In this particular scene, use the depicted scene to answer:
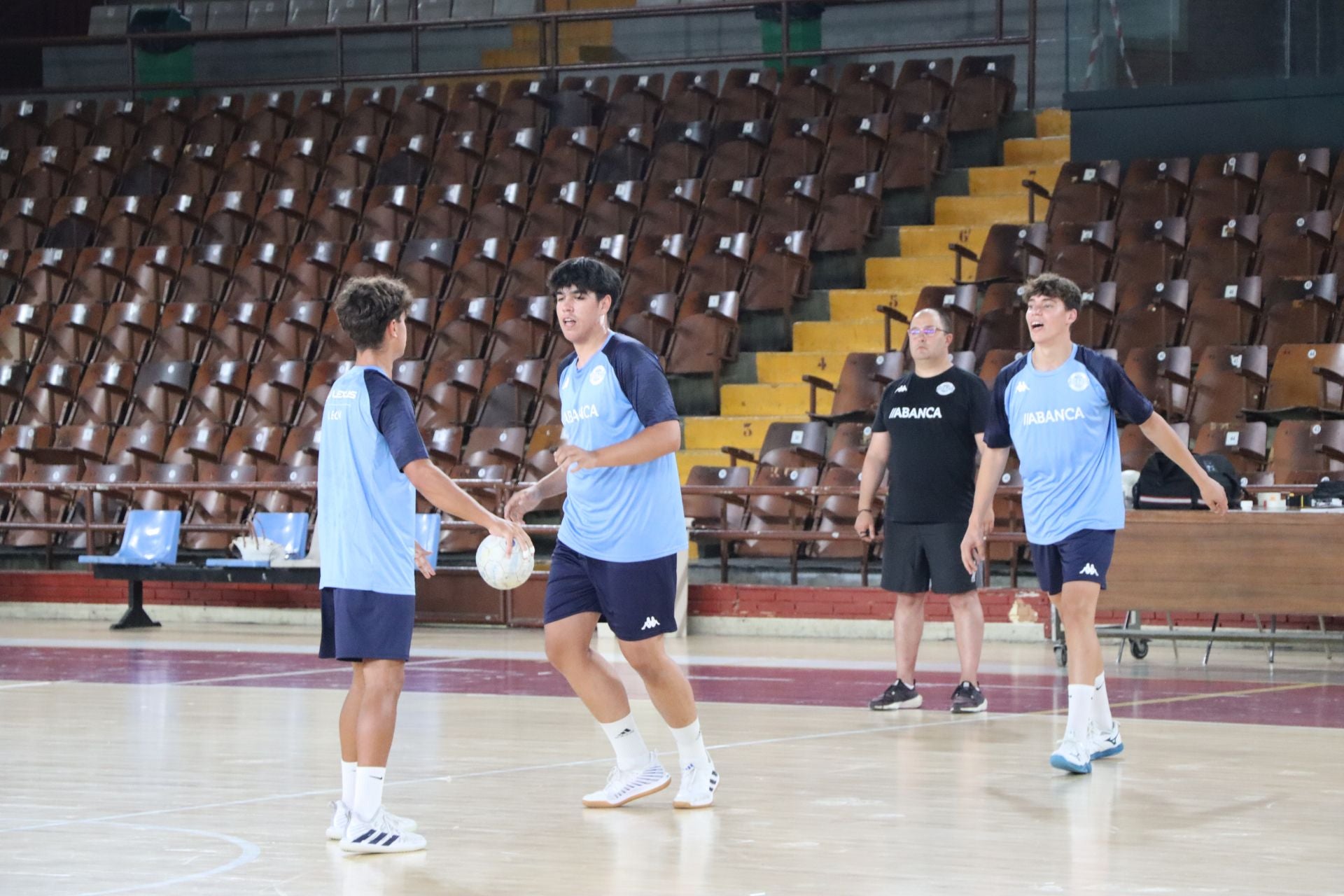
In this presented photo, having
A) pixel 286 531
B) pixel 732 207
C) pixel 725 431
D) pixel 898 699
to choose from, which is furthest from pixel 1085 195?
pixel 898 699

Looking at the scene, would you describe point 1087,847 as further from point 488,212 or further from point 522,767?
point 488,212

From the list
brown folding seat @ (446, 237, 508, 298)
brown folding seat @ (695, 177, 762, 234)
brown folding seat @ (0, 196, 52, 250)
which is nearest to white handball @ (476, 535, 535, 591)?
brown folding seat @ (695, 177, 762, 234)

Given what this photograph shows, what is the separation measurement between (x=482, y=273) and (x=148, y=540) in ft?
13.6

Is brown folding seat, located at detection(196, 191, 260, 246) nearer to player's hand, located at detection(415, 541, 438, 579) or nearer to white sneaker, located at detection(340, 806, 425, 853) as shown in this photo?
player's hand, located at detection(415, 541, 438, 579)

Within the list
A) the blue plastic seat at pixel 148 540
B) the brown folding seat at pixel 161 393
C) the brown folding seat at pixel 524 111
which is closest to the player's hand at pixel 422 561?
the blue plastic seat at pixel 148 540

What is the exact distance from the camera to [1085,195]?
1567cm

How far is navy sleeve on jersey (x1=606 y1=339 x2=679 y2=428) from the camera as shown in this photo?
18.6 ft

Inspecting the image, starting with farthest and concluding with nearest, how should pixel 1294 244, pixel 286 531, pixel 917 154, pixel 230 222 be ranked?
pixel 230 222, pixel 917 154, pixel 286 531, pixel 1294 244

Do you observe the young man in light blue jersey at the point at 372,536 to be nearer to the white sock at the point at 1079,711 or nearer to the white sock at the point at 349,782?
the white sock at the point at 349,782

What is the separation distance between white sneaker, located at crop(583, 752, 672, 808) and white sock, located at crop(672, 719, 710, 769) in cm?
13

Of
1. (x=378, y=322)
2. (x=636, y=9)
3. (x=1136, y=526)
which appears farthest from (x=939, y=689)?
(x=636, y=9)

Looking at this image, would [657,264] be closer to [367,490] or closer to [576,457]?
[576,457]

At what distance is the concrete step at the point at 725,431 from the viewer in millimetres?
15180

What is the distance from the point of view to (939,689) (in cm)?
949
